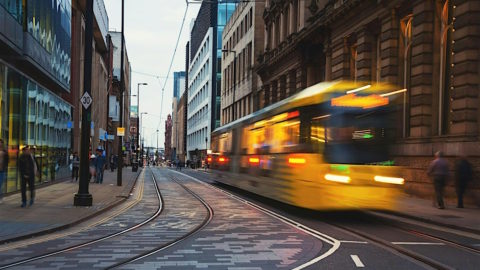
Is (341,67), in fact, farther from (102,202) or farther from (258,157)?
(102,202)

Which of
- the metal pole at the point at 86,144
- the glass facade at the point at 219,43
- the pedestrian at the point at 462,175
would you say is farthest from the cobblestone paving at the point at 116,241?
the glass facade at the point at 219,43

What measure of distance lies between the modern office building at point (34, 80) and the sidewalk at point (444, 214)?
42.5 feet

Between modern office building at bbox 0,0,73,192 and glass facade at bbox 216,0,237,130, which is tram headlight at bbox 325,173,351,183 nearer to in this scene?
modern office building at bbox 0,0,73,192

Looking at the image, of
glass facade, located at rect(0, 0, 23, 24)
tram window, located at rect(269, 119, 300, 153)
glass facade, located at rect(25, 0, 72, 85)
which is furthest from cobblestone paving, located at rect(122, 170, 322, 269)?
glass facade, located at rect(25, 0, 72, 85)

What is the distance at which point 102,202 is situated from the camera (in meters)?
17.6

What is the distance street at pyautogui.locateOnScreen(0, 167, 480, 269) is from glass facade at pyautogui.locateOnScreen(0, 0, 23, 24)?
751cm

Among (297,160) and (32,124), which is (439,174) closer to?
(297,160)

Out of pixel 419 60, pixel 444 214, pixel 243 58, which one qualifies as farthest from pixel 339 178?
pixel 243 58

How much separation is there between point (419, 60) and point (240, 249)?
15114mm

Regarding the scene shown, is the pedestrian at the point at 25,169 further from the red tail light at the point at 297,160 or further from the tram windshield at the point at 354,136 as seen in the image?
the tram windshield at the point at 354,136

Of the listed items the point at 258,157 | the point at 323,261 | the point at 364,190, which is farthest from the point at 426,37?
the point at 323,261

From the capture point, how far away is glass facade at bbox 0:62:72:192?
Result: 1850 cm

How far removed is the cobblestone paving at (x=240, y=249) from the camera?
8002 mm

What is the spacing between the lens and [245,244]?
990 centimetres
